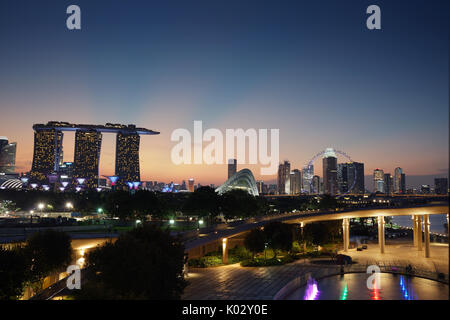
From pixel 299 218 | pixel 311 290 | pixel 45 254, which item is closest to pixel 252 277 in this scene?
pixel 311 290

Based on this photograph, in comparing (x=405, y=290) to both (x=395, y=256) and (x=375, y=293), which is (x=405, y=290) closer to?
(x=375, y=293)

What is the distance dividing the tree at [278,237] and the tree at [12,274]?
24.6 m

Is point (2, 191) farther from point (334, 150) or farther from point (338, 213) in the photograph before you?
point (334, 150)

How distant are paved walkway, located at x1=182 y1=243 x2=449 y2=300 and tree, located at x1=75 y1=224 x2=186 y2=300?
17.1 feet

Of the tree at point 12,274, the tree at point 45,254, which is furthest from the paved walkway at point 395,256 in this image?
the tree at point 12,274

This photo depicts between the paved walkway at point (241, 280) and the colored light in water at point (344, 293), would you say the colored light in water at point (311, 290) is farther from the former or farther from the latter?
the paved walkway at point (241, 280)

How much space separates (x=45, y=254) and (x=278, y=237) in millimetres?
23701

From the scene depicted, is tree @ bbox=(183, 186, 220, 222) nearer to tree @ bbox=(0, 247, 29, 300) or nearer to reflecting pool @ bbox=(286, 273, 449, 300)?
reflecting pool @ bbox=(286, 273, 449, 300)

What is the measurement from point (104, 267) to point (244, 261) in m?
21.1

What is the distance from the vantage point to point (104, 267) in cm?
1938

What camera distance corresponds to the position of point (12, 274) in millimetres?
23656

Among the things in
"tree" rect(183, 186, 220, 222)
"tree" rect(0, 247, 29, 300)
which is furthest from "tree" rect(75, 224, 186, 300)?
"tree" rect(183, 186, 220, 222)

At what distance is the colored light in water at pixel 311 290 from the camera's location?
22.3m

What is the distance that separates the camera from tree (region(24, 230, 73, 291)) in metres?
26.7
